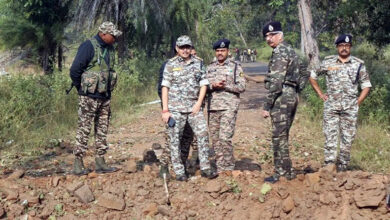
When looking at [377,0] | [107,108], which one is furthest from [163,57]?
[107,108]

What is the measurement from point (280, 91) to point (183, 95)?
1.07m

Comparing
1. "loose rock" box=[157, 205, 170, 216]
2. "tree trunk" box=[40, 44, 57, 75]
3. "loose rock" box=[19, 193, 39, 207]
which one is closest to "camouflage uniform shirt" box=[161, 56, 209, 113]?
"loose rock" box=[157, 205, 170, 216]

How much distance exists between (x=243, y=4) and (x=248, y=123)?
28.9ft

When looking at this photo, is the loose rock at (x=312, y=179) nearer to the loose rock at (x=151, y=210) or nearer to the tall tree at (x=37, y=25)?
the loose rock at (x=151, y=210)

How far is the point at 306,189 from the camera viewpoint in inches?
184

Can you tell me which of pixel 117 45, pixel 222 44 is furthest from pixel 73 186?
pixel 117 45

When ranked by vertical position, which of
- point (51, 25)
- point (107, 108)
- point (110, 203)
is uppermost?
point (51, 25)

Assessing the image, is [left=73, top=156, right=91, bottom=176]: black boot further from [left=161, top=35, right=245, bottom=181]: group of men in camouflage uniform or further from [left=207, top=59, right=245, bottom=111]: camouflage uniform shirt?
[left=207, top=59, right=245, bottom=111]: camouflage uniform shirt

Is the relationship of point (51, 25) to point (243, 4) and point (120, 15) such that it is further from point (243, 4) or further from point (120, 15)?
point (243, 4)

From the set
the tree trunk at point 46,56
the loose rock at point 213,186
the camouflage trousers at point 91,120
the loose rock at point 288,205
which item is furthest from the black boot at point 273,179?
the tree trunk at point 46,56

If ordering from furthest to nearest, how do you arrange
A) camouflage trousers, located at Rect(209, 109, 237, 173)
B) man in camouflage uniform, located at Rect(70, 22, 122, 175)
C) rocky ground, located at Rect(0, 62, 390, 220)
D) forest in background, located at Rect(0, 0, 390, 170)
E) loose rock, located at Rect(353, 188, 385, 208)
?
forest in background, located at Rect(0, 0, 390, 170), camouflage trousers, located at Rect(209, 109, 237, 173), man in camouflage uniform, located at Rect(70, 22, 122, 175), rocky ground, located at Rect(0, 62, 390, 220), loose rock, located at Rect(353, 188, 385, 208)

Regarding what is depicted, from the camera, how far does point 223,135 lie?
519 cm

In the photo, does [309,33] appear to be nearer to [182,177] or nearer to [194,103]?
[194,103]

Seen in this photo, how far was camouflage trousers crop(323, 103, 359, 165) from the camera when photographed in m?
5.27
